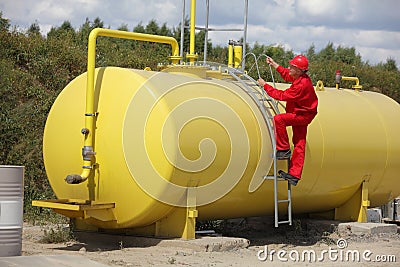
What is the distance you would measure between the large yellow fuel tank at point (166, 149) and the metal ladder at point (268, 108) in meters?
0.09

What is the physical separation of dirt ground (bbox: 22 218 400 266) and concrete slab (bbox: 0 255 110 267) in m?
0.48

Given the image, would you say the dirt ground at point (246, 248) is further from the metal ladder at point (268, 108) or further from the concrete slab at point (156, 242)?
the metal ladder at point (268, 108)

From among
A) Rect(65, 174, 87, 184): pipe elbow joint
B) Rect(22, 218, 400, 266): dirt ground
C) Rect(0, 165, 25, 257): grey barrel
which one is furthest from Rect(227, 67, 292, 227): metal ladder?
Rect(0, 165, 25, 257): grey barrel

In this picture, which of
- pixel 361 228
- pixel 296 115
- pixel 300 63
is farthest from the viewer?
pixel 361 228

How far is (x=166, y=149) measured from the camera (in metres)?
8.32

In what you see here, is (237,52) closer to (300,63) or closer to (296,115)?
(300,63)

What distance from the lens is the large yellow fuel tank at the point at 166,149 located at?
8.41 meters

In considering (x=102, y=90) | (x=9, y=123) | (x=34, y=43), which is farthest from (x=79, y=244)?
(x=34, y=43)

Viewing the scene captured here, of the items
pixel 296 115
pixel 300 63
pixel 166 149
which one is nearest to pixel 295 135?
pixel 296 115

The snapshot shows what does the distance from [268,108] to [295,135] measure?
535 millimetres

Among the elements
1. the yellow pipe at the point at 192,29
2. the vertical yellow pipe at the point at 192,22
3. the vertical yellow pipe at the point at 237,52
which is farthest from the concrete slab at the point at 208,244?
the vertical yellow pipe at the point at 237,52

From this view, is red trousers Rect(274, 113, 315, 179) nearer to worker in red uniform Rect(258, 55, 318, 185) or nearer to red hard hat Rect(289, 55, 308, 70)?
worker in red uniform Rect(258, 55, 318, 185)

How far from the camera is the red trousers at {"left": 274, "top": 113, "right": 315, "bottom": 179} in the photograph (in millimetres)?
9383

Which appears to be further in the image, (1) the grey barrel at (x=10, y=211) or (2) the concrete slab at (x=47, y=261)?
(1) the grey barrel at (x=10, y=211)
